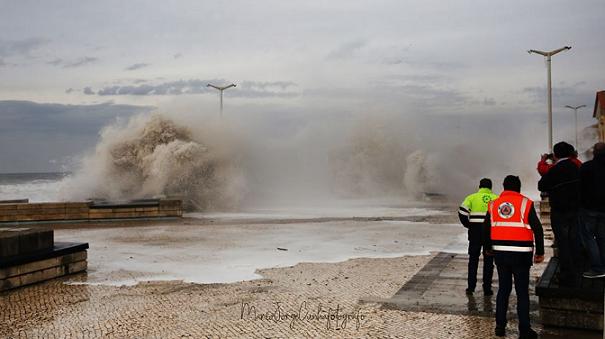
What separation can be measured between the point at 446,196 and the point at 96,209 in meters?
23.9

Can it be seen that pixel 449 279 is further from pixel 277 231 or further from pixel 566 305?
pixel 277 231

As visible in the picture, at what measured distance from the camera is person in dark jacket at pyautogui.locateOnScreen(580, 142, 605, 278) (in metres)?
5.58

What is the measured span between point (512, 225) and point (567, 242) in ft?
3.32

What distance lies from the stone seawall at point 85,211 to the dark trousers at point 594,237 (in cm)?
1656

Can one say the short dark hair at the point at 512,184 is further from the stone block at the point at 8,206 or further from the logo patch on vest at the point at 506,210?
the stone block at the point at 8,206

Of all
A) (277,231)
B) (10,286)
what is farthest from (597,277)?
(277,231)

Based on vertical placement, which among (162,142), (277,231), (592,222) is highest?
(162,142)

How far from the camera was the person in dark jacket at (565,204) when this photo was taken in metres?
5.59

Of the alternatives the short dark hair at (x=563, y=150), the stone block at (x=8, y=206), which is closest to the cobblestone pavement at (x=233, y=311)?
the short dark hair at (x=563, y=150)

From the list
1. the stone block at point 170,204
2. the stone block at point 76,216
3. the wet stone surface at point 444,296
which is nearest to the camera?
the wet stone surface at point 444,296

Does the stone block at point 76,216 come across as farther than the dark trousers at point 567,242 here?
Yes

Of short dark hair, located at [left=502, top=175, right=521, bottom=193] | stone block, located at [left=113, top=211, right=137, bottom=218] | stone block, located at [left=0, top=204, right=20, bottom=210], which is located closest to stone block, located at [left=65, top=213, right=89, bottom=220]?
stone block, located at [left=113, top=211, right=137, bottom=218]

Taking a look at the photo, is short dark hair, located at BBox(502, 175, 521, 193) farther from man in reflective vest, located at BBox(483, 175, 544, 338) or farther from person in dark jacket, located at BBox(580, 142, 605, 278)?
person in dark jacket, located at BBox(580, 142, 605, 278)

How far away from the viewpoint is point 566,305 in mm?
5461
